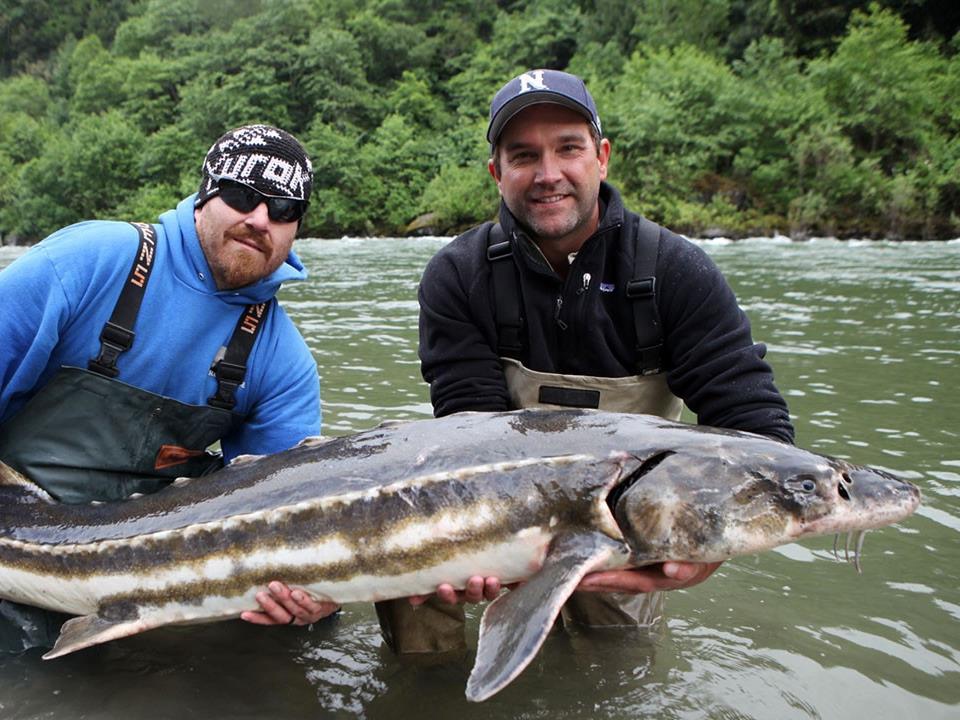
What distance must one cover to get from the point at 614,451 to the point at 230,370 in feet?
5.32

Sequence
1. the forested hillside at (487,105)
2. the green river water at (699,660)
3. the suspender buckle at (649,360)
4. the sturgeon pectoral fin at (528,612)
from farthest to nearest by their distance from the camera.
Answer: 1. the forested hillside at (487,105)
2. the suspender buckle at (649,360)
3. the green river water at (699,660)
4. the sturgeon pectoral fin at (528,612)

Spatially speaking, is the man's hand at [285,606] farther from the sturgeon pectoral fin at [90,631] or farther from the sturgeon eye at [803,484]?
the sturgeon eye at [803,484]

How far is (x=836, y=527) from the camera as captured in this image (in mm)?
2309

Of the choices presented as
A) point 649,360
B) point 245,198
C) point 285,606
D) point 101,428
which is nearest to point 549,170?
point 649,360

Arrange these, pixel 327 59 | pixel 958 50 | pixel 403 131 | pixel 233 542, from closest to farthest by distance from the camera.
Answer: pixel 233 542, pixel 958 50, pixel 403 131, pixel 327 59

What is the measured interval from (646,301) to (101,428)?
217cm

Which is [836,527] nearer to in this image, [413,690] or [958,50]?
[413,690]

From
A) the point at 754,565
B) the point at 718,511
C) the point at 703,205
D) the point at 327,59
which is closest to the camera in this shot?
the point at 718,511

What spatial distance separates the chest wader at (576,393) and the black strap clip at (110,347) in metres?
1.38

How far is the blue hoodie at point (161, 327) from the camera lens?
292 cm

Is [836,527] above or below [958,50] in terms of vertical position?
below

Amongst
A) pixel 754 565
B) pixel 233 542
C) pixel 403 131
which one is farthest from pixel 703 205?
pixel 233 542

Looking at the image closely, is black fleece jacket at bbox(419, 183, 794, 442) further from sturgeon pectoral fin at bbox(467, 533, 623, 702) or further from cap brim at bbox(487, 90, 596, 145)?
sturgeon pectoral fin at bbox(467, 533, 623, 702)

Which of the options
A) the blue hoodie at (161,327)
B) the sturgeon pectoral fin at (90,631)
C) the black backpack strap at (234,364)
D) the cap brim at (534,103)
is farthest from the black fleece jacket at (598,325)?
the sturgeon pectoral fin at (90,631)
